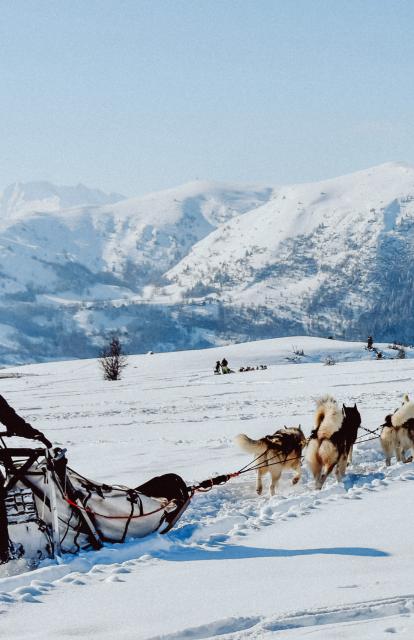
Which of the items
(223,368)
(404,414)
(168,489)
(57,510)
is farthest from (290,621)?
(223,368)

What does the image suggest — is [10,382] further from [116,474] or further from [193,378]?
[116,474]

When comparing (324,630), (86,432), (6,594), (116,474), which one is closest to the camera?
(324,630)

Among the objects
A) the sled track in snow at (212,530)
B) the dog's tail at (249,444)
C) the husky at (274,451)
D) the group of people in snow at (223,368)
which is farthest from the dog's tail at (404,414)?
the group of people in snow at (223,368)

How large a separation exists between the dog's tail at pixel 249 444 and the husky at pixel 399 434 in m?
2.41

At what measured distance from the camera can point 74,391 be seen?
3484cm

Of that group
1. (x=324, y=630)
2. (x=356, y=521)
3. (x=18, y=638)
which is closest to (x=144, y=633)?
(x=18, y=638)

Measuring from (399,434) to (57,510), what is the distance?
590 centimetres

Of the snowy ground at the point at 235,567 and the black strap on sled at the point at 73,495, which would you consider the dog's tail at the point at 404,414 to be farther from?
the black strap on sled at the point at 73,495

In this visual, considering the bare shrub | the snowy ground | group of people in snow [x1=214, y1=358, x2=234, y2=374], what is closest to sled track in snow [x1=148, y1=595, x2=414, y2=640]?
the snowy ground

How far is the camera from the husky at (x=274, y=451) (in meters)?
8.57

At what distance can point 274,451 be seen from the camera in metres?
8.75

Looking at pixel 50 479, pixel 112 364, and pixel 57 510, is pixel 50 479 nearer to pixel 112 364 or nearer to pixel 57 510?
pixel 57 510

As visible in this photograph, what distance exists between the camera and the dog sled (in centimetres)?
568

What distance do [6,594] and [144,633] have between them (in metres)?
1.25
